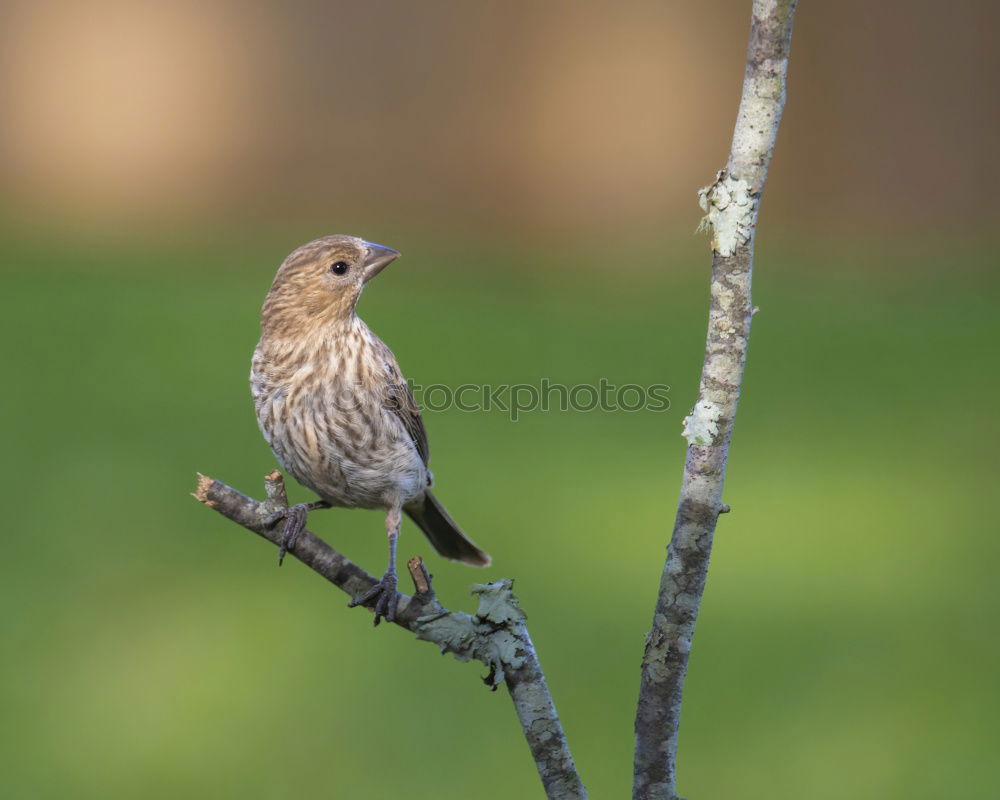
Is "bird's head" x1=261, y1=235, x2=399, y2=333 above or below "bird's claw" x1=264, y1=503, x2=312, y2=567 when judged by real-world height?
→ above

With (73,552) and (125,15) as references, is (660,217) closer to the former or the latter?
(125,15)

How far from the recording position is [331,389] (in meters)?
3.50

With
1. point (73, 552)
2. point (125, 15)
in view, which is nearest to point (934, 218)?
point (125, 15)

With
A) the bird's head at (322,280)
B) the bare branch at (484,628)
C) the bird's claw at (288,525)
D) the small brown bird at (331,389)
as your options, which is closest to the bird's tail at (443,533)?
A: the small brown bird at (331,389)

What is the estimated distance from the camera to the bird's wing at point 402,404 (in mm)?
3707

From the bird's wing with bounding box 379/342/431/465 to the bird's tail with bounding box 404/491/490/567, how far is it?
21cm

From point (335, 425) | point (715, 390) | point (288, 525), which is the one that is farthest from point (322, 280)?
point (715, 390)

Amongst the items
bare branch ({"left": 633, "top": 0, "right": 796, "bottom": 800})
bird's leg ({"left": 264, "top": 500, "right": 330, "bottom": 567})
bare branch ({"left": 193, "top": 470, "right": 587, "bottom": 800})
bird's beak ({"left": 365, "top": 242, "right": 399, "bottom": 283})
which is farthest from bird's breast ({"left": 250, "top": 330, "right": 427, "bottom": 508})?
bare branch ({"left": 633, "top": 0, "right": 796, "bottom": 800})

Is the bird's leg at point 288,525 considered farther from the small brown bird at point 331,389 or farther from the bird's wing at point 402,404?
the bird's wing at point 402,404

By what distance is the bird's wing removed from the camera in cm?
371

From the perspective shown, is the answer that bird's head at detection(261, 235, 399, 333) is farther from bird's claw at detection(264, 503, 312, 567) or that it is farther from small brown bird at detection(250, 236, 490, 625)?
bird's claw at detection(264, 503, 312, 567)

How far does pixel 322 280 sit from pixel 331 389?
310 mm

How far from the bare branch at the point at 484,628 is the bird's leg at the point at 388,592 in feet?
0.36

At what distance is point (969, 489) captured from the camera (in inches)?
270
